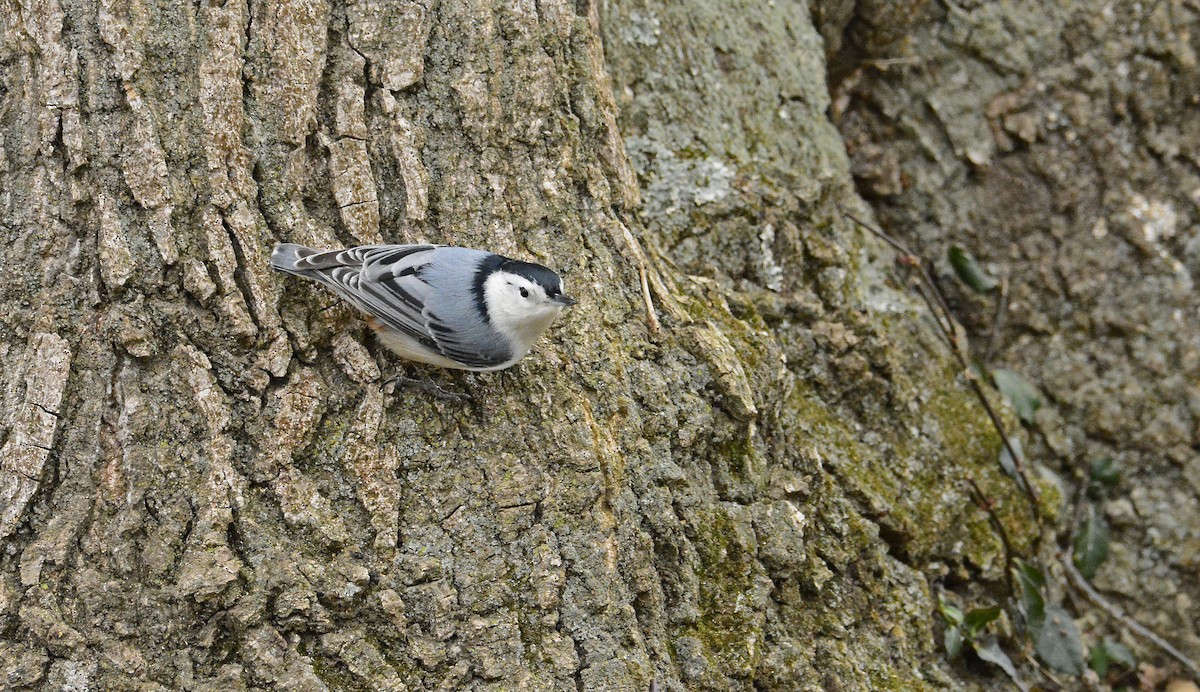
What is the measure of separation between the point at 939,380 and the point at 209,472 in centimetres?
238

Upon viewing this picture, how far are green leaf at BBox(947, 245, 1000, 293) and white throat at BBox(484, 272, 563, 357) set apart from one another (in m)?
1.94

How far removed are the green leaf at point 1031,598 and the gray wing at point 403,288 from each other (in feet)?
6.04

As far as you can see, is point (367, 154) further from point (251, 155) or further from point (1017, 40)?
point (1017, 40)

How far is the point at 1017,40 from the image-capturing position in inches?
158

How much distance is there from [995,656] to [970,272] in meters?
1.48

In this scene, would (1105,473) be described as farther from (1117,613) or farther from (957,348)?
(957,348)

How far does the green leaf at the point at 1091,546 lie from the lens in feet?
11.6

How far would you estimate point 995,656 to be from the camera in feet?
9.72

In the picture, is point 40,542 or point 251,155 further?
point 251,155

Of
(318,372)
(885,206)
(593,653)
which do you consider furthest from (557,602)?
(885,206)

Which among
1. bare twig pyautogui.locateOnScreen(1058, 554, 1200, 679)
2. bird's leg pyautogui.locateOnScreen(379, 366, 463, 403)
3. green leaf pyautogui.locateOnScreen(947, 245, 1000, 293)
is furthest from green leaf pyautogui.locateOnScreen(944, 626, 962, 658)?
bird's leg pyautogui.locateOnScreen(379, 366, 463, 403)

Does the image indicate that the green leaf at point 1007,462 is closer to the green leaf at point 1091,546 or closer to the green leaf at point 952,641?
the green leaf at point 1091,546

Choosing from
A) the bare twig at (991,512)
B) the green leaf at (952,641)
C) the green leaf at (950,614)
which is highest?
the bare twig at (991,512)

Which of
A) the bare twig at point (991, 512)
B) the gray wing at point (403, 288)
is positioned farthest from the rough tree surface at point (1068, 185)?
the gray wing at point (403, 288)
